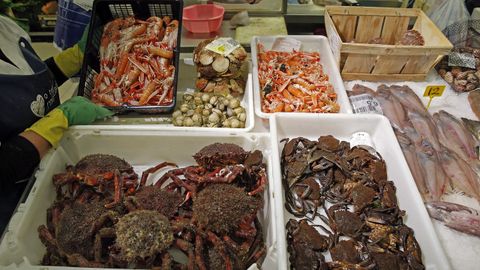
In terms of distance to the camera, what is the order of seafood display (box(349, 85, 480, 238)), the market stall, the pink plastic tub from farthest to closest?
the pink plastic tub < seafood display (box(349, 85, 480, 238)) < the market stall

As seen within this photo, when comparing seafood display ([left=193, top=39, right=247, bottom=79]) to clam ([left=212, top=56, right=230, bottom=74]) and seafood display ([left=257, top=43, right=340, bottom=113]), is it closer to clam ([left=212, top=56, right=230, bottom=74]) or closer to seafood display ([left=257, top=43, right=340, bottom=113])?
clam ([left=212, top=56, right=230, bottom=74])

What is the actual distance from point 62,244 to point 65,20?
184 centimetres

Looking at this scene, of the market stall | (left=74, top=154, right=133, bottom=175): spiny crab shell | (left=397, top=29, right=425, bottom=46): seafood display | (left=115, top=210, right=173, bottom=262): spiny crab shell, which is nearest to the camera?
(left=115, top=210, right=173, bottom=262): spiny crab shell

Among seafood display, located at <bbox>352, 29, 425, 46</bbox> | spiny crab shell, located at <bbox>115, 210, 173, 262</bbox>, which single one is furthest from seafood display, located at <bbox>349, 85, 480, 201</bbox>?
spiny crab shell, located at <bbox>115, 210, 173, 262</bbox>

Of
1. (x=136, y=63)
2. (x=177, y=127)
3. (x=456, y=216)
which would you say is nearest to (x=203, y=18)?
(x=136, y=63)

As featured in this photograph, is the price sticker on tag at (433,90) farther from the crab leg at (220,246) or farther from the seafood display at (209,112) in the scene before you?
the crab leg at (220,246)

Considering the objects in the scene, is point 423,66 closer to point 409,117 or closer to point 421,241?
point 409,117

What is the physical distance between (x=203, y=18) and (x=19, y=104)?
1539mm

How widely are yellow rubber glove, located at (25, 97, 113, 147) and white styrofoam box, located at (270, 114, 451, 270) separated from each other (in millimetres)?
1006

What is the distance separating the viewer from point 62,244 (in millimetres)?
1317

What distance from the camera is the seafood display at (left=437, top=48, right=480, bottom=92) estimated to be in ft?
7.59

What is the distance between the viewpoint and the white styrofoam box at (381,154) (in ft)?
4.42

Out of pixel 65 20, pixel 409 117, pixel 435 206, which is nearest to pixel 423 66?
pixel 409 117

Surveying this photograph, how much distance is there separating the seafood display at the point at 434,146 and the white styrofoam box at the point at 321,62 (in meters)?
0.13
